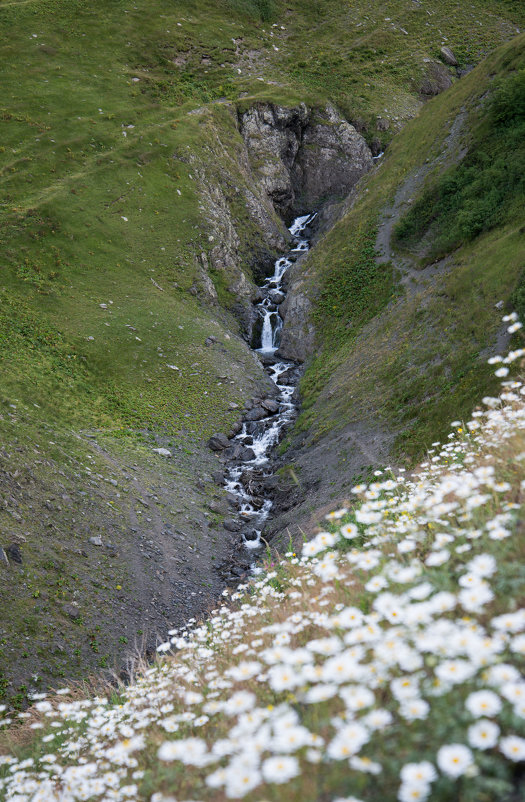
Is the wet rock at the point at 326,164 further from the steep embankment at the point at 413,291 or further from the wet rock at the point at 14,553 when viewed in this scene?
the wet rock at the point at 14,553

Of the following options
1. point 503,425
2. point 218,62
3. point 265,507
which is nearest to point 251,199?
point 218,62

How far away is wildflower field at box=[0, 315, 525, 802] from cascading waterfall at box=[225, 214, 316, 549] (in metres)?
9.04

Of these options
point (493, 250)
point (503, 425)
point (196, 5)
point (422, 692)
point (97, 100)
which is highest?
point (196, 5)

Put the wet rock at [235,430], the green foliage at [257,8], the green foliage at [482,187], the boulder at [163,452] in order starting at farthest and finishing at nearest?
the green foliage at [257,8] < the wet rock at [235,430] < the boulder at [163,452] < the green foliage at [482,187]

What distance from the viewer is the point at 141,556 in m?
20.7

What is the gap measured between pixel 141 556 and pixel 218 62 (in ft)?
264

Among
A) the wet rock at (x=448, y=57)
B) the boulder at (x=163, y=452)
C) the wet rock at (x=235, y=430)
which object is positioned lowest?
the wet rock at (x=235, y=430)

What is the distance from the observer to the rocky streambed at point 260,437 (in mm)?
25828

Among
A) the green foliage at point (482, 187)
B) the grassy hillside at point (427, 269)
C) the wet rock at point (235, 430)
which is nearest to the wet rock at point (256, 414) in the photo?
the wet rock at point (235, 430)

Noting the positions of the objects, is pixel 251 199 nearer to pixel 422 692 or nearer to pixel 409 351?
pixel 409 351

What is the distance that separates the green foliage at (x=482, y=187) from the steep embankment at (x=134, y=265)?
16.4 m

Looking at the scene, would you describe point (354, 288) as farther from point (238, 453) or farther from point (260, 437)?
point (238, 453)

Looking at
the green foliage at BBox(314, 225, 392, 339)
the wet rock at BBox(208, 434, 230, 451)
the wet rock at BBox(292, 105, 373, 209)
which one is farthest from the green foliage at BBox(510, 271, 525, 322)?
the wet rock at BBox(292, 105, 373, 209)

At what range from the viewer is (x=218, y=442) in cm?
3120
